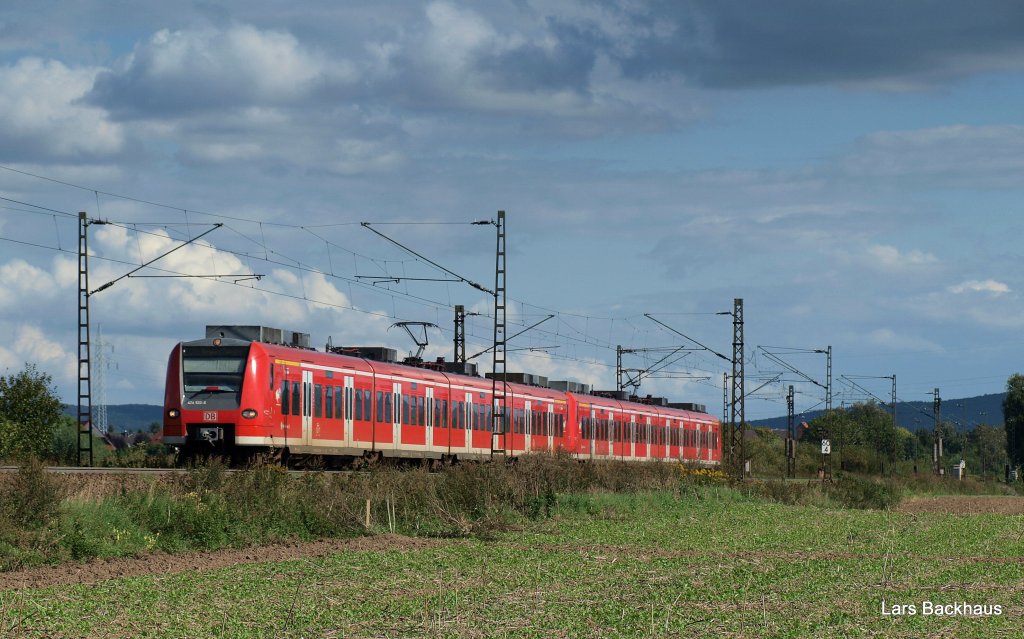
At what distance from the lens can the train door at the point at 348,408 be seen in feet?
141

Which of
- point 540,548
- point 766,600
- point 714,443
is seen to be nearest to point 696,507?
point 540,548

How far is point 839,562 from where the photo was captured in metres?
29.6

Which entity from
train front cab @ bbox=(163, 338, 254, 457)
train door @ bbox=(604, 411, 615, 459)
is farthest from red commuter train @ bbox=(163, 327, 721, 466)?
train door @ bbox=(604, 411, 615, 459)

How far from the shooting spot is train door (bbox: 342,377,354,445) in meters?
43.0

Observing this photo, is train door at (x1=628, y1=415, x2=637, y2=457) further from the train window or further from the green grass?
the green grass

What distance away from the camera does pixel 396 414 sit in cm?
4650

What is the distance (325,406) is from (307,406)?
1181 millimetres

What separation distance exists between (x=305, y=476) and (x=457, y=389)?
17679 mm

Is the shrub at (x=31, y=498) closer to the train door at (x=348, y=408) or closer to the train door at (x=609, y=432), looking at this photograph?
the train door at (x=348, y=408)

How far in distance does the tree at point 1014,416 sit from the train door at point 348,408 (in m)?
132

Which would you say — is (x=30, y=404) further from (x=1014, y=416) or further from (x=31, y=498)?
(x=1014, y=416)

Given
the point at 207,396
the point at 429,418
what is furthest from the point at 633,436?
the point at 207,396

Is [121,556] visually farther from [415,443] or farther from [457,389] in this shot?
[457,389]

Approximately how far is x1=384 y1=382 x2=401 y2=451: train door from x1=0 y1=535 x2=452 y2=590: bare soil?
1264 centimetres
